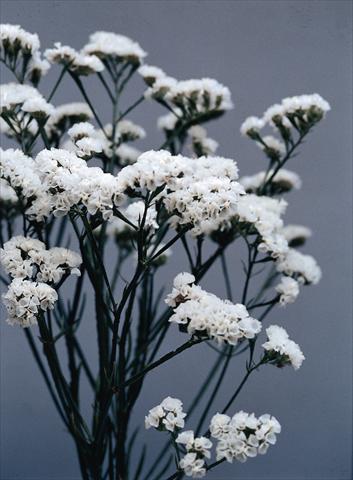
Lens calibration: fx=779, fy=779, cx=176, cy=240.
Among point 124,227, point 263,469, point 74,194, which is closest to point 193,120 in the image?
point 124,227

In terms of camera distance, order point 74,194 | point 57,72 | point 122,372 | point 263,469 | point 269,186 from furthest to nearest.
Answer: point 263,469
point 57,72
point 269,186
point 122,372
point 74,194

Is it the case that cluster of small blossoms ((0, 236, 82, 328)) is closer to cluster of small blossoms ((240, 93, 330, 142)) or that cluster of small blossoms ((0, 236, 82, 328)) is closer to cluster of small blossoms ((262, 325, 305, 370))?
cluster of small blossoms ((262, 325, 305, 370))

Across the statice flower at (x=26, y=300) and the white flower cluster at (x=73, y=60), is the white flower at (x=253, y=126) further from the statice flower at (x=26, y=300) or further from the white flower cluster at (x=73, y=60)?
the statice flower at (x=26, y=300)

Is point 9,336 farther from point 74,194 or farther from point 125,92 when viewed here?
point 74,194

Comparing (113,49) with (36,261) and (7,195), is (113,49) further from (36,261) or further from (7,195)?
(36,261)

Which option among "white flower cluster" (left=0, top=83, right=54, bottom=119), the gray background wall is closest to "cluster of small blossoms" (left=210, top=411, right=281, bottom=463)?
"white flower cluster" (left=0, top=83, right=54, bottom=119)

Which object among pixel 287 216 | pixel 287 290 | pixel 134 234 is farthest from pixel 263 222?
pixel 287 216

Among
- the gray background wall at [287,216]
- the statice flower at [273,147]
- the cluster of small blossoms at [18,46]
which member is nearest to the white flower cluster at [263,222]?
the statice flower at [273,147]
